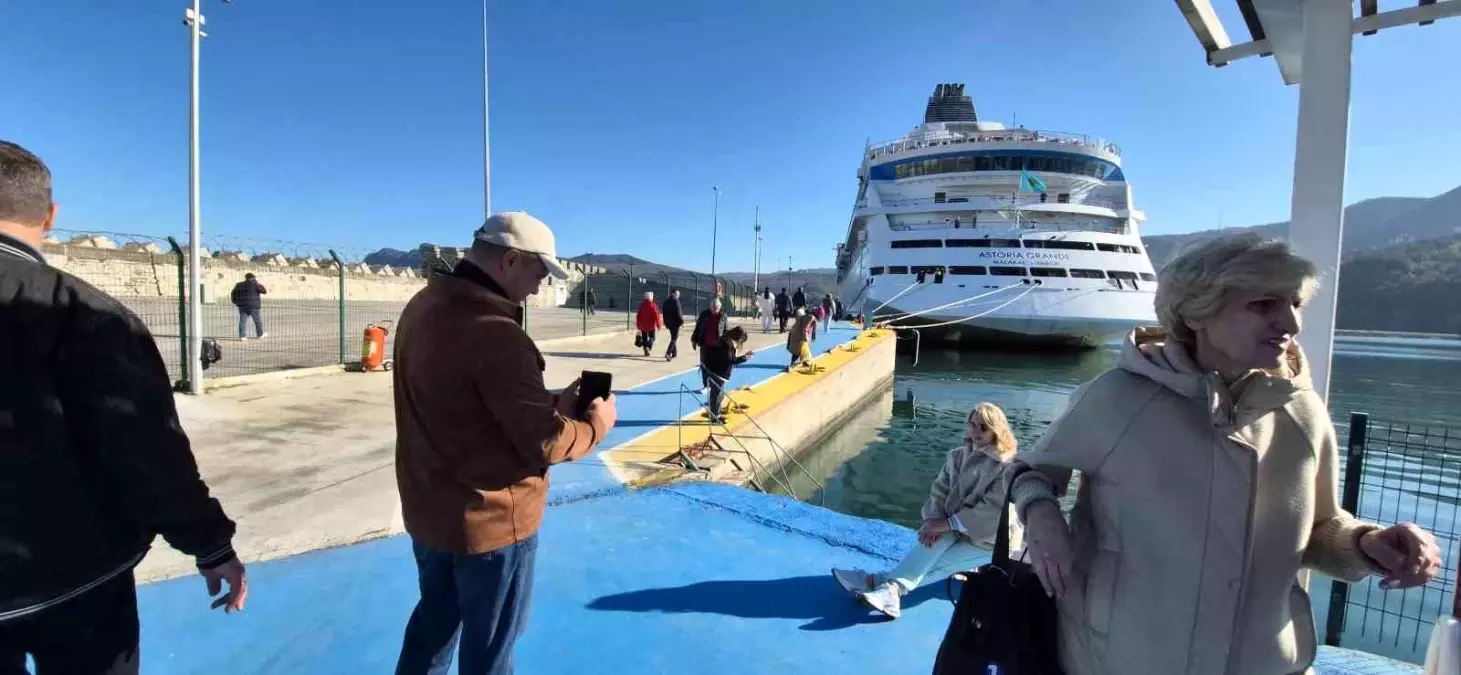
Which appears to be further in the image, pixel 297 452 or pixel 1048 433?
pixel 297 452

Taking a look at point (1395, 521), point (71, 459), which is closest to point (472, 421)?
point (71, 459)

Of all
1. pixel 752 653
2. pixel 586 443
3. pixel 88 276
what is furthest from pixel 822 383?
pixel 88 276

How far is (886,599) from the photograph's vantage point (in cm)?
314

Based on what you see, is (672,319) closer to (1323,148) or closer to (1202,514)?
(1323,148)

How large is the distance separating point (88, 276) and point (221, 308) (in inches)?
171

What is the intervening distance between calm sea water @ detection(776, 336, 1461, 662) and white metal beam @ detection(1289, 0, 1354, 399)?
1.66 metres

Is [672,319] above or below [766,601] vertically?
above

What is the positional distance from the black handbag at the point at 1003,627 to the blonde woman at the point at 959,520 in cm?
120

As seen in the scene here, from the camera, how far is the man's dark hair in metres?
1.33

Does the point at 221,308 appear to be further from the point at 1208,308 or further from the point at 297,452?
the point at 1208,308

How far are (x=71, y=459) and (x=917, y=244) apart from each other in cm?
3014

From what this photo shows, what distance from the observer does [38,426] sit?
1286 mm

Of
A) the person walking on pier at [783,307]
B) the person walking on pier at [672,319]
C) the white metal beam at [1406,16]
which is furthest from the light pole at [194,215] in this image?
the person walking on pier at [783,307]

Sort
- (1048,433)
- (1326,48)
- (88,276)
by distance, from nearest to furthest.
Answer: (1048,433)
(1326,48)
(88,276)
